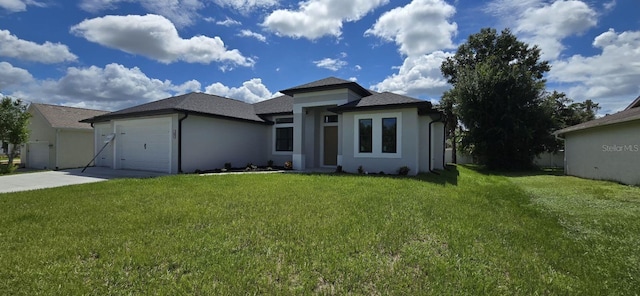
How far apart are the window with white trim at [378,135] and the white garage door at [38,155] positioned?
20497 mm

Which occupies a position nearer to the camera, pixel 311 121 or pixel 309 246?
pixel 309 246

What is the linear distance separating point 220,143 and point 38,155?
1488cm

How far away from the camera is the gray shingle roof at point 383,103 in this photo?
12.0 m

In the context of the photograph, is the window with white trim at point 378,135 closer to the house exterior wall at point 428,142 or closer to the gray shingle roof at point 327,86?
the house exterior wall at point 428,142

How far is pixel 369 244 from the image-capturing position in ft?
13.0

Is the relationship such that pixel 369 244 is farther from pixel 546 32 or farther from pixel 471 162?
pixel 471 162

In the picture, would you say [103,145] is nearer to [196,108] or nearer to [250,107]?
[196,108]

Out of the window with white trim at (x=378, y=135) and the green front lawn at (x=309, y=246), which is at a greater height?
the window with white trim at (x=378, y=135)

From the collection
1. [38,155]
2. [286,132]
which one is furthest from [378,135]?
[38,155]

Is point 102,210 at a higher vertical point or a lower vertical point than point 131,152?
lower

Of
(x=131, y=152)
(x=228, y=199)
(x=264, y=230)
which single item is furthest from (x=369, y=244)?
(x=131, y=152)

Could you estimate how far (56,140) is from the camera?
1894cm

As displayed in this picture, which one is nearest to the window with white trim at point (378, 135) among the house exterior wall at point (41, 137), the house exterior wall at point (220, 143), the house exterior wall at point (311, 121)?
the house exterior wall at point (311, 121)

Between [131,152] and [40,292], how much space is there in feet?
45.3
